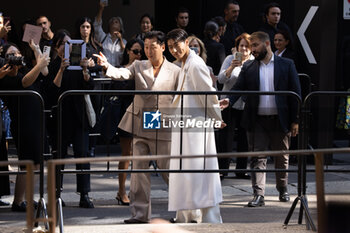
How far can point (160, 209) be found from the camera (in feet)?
31.0

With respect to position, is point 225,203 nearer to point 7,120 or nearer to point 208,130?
point 208,130

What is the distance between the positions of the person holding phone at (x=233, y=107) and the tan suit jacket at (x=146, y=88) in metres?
2.11

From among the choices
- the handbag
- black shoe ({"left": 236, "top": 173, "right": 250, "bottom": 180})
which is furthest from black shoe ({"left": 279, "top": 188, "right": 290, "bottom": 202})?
the handbag

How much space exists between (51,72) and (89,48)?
104 cm

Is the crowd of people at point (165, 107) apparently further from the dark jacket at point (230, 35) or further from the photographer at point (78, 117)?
the dark jacket at point (230, 35)

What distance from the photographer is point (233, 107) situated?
1110 cm

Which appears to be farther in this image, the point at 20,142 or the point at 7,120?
the point at 7,120

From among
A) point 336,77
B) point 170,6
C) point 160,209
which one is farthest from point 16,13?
point 160,209

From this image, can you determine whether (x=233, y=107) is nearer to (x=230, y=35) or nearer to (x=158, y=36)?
(x=230, y=35)

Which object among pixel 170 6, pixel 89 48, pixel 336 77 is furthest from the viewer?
pixel 170 6

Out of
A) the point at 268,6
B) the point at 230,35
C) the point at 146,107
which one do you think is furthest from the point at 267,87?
the point at 230,35

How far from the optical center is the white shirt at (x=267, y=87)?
9836mm

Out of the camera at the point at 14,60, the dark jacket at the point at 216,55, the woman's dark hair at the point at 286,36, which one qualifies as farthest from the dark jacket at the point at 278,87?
the camera at the point at 14,60

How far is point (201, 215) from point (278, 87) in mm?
2031
